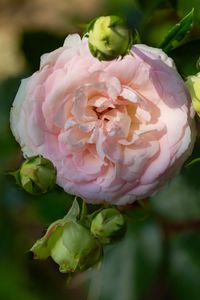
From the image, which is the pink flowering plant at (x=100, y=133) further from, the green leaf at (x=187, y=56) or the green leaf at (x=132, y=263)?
the green leaf at (x=132, y=263)

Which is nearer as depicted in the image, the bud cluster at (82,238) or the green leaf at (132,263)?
the bud cluster at (82,238)

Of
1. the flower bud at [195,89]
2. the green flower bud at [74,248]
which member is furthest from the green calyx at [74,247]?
the flower bud at [195,89]

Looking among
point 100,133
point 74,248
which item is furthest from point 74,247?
point 100,133

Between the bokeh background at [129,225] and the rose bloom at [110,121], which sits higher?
the rose bloom at [110,121]

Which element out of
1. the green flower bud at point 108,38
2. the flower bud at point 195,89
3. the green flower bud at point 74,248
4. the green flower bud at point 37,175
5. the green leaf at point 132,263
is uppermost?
the green flower bud at point 108,38

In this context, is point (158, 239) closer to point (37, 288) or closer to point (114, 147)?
point (37, 288)

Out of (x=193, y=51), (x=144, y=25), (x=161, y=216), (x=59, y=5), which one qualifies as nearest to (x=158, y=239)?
(x=161, y=216)

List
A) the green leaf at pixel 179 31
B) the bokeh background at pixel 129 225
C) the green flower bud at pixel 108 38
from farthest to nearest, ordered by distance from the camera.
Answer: the bokeh background at pixel 129 225, the green leaf at pixel 179 31, the green flower bud at pixel 108 38
